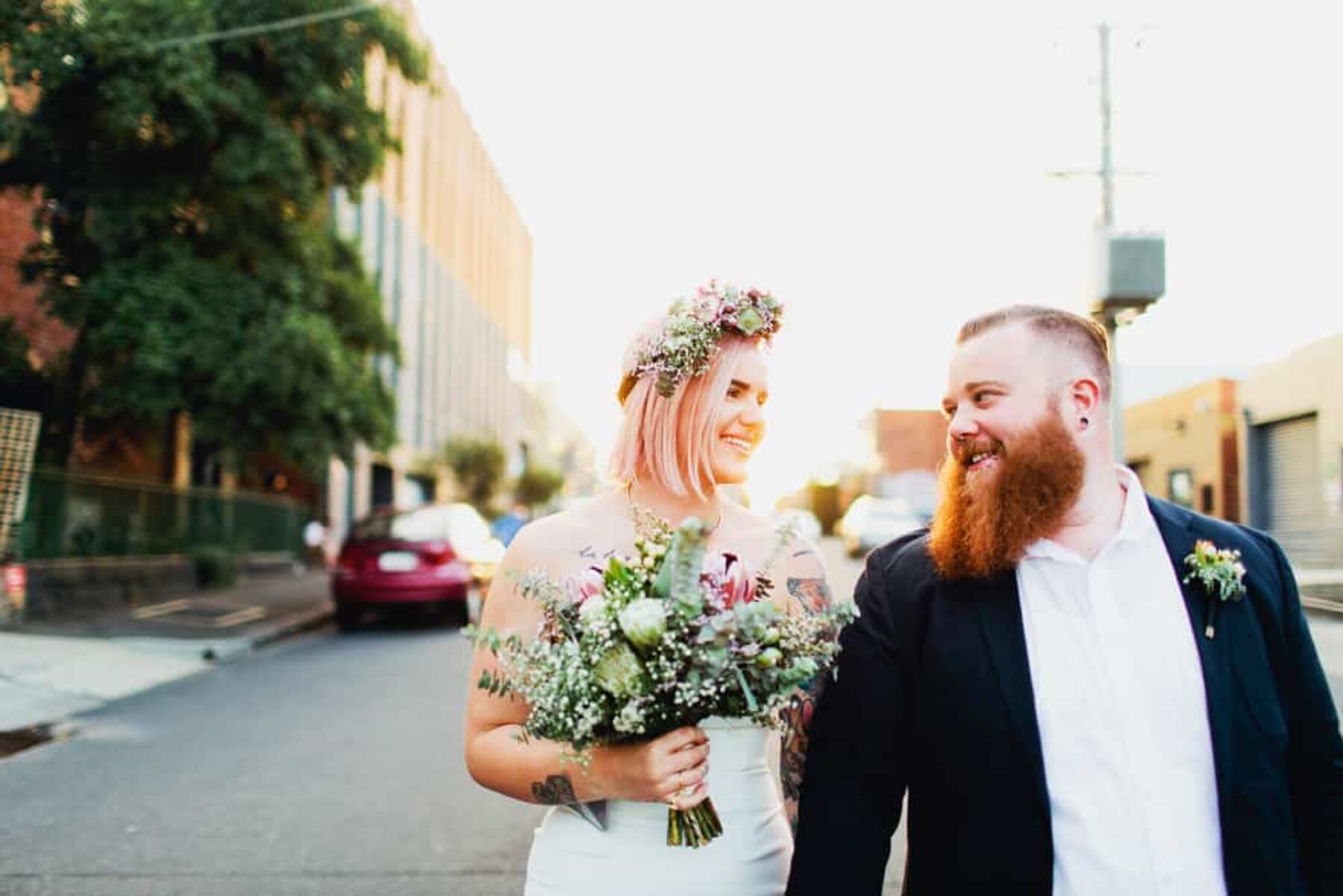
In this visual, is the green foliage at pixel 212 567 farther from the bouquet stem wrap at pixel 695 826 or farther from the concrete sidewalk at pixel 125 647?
the bouquet stem wrap at pixel 695 826

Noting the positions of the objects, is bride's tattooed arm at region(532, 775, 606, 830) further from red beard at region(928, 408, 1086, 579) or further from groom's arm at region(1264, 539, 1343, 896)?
groom's arm at region(1264, 539, 1343, 896)

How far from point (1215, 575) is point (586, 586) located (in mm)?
1325

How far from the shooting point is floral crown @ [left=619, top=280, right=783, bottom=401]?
2.35 metres

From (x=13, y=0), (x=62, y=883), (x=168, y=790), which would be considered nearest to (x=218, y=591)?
(x=13, y=0)

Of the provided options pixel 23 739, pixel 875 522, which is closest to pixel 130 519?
pixel 23 739

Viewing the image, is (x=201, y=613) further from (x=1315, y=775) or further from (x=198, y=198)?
(x=1315, y=775)

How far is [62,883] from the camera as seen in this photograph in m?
4.47

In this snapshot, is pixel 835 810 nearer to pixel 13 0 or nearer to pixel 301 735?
pixel 301 735

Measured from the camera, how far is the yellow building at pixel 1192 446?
22.9m

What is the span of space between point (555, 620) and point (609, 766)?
31 centimetres

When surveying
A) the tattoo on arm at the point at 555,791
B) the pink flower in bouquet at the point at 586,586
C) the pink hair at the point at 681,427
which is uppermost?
the pink hair at the point at 681,427

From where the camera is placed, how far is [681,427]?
94.3 inches

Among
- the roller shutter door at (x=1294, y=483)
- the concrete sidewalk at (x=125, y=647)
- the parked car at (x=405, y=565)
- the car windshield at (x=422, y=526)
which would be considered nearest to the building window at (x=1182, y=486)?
the roller shutter door at (x=1294, y=483)

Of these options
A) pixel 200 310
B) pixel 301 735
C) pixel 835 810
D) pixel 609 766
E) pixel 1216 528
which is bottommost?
pixel 301 735
